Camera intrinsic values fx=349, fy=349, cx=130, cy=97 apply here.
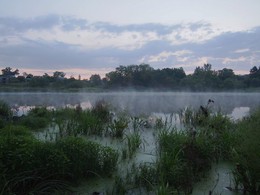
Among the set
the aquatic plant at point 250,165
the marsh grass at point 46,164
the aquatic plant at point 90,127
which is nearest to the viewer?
the marsh grass at point 46,164

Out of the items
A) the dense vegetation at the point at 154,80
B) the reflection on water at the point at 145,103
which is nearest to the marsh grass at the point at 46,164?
the reflection on water at the point at 145,103

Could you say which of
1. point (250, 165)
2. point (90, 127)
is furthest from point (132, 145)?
point (250, 165)

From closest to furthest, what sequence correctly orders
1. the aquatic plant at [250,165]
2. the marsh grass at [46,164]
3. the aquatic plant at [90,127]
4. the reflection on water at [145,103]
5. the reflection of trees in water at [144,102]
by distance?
1. the marsh grass at [46,164]
2. the aquatic plant at [250,165]
3. the aquatic plant at [90,127]
4. the reflection on water at [145,103]
5. the reflection of trees in water at [144,102]

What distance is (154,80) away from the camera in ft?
245

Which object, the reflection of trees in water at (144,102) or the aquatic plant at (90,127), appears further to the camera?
the reflection of trees in water at (144,102)

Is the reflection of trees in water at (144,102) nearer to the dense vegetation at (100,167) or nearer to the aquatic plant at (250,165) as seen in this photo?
the dense vegetation at (100,167)

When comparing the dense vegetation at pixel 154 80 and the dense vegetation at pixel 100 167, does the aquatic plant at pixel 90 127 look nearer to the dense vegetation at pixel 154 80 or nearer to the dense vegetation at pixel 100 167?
the dense vegetation at pixel 100 167

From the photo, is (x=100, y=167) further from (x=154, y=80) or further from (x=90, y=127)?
(x=154, y=80)

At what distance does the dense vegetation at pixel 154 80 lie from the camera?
211 ft

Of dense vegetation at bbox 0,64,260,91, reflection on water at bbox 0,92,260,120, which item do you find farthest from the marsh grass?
dense vegetation at bbox 0,64,260,91

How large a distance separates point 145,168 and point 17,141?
203 cm

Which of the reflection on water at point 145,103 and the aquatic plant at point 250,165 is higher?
the aquatic plant at point 250,165

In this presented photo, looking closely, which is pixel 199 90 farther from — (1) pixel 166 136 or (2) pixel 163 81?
(1) pixel 166 136

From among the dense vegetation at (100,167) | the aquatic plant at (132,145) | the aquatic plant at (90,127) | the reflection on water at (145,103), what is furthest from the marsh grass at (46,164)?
the reflection on water at (145,103)
